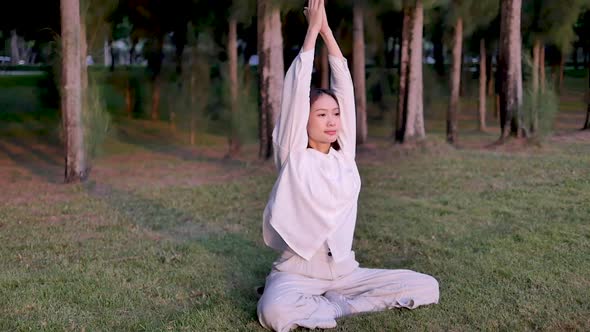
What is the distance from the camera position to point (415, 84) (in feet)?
47.1

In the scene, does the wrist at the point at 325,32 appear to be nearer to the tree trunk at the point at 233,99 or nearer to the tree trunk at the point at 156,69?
the tree trunk at the point at 233,99

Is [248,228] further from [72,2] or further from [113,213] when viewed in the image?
[72,2]

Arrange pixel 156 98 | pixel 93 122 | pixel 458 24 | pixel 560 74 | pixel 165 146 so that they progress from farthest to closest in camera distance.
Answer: pixel 560 74, pixel 156 98, pixel 165 146, pixel 458 24, pixel 93 122

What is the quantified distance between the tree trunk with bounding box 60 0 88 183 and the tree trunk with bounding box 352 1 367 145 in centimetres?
653

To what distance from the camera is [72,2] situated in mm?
10469

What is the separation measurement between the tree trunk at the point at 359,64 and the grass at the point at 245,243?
3.15 m

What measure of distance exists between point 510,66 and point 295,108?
10929 millimetres

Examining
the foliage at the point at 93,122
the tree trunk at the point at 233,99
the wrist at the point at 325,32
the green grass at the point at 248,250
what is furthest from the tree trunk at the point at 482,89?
the wrist at the point at 325,32

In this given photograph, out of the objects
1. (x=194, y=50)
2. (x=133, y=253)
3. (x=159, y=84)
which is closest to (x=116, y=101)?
(x=159, y=84)

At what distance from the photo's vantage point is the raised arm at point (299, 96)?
4551mm

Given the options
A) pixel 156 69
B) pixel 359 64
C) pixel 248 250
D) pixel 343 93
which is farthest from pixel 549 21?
pixel 343 93

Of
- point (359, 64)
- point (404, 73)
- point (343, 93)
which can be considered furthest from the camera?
point (359, 64)

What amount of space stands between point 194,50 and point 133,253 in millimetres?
10626

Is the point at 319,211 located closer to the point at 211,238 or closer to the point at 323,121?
the point at 323,121
